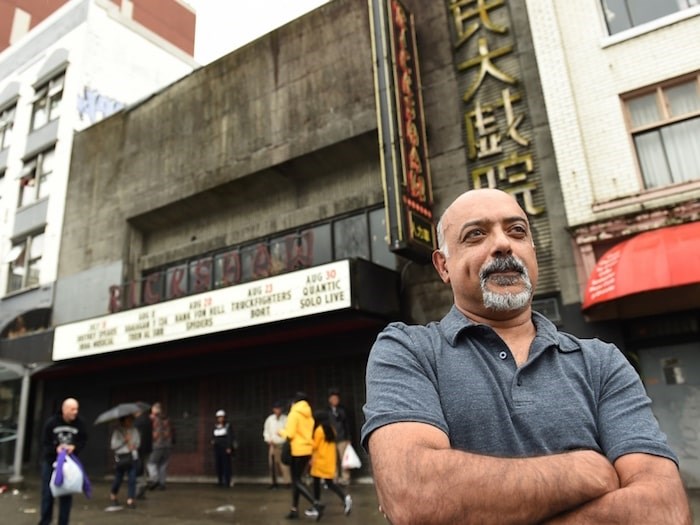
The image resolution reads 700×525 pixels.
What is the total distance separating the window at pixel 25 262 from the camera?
20297mm

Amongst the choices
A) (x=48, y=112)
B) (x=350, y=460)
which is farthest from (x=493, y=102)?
(x=48, y=112)

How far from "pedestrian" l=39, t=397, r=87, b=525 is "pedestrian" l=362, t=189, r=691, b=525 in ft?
23.6

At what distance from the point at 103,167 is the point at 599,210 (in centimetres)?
1620

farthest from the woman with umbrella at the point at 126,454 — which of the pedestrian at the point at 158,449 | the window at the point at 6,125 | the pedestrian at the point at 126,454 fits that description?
the window at the point at 6,125

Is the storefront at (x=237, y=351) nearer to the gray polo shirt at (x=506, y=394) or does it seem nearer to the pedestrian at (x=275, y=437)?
the pedestrian at (x=275, y=437)

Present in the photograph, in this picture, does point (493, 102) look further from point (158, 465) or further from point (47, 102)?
point (47, 102)

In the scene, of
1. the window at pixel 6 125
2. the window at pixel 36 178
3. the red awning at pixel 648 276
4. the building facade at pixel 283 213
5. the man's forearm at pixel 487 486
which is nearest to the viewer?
the man's forearm at pixel 487 486

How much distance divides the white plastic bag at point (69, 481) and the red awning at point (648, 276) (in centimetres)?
822

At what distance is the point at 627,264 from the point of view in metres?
8.65

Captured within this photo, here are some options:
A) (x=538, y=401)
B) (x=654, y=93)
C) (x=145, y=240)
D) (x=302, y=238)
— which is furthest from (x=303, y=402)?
(x=145, y=240)

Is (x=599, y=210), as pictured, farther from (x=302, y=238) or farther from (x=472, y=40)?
(x=302, y=238)

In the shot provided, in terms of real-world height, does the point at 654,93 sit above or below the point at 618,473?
above

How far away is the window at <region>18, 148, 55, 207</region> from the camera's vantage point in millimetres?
21303

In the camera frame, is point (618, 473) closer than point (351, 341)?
Yes
